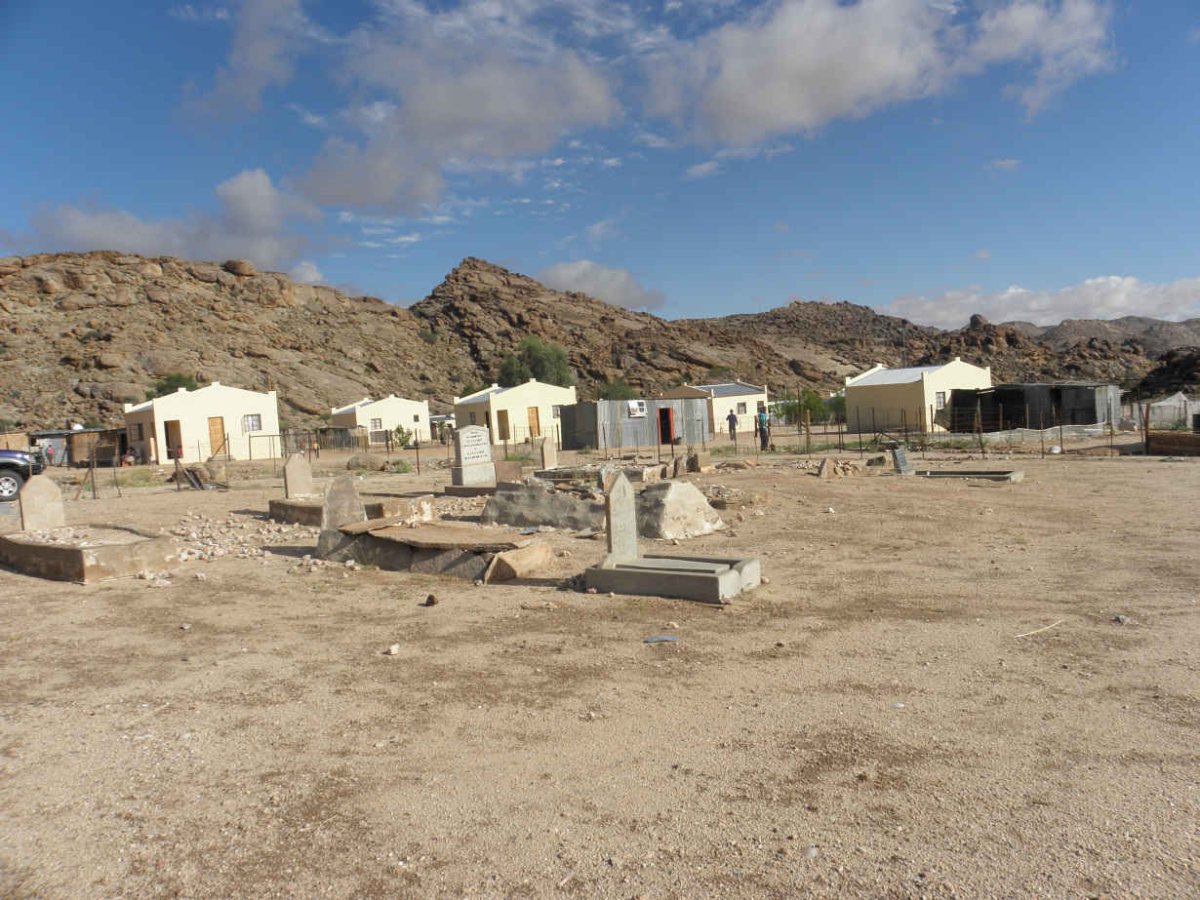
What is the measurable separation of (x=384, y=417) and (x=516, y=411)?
1037 cm

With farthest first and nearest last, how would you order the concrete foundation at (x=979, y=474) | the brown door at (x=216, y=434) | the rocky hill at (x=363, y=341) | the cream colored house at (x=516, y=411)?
1. the rocky hill at (x=363, y=341)
2. the cream colored house at (x=516, y=411)
3. the brown door at (x=216, y=434)
4. the concrete foundation at (x=979, y=474)

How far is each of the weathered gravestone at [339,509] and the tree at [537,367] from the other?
2984 inches

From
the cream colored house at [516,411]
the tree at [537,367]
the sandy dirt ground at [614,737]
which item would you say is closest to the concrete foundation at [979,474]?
the sandy dirt ground at [614,737]

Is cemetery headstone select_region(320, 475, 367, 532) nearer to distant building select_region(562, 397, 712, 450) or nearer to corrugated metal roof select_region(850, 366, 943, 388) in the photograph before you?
distant building select_region(562, 397, 712, 450)

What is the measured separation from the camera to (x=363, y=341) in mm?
94062

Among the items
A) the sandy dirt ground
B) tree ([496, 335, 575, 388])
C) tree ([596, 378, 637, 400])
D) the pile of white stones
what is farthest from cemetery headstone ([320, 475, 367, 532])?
tree ([496, 335, 575, 388])

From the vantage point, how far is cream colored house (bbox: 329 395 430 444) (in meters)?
53.2

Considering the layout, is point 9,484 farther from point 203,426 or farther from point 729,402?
point 729,402

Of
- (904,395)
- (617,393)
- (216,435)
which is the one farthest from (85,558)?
(617,393)

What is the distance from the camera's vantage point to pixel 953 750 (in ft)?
14.9

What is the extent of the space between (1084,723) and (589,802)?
2857 mm

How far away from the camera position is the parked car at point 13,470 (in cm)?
1923

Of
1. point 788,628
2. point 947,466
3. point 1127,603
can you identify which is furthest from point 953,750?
point 947,466

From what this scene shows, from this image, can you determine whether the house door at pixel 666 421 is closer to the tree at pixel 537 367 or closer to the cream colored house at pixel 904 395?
the cream colored house at pixel 904 395
